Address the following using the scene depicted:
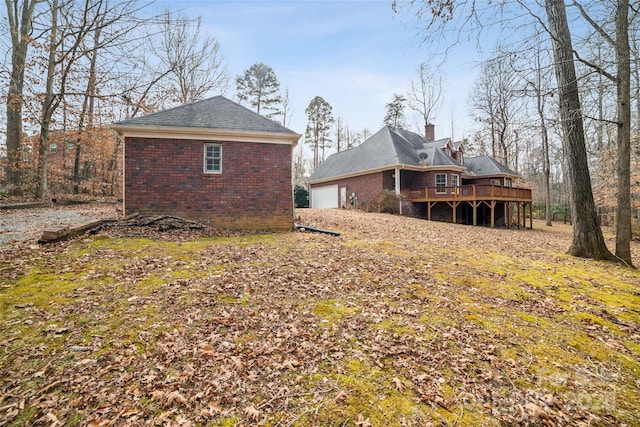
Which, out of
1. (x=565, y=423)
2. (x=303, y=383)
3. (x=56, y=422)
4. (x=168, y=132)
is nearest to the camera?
(x=56, y=422)

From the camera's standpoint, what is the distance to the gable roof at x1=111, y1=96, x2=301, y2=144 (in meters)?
9.84

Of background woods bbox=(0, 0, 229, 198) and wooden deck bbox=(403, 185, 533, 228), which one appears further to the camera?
wooden deck bbox=(403, 185, 533, 228)

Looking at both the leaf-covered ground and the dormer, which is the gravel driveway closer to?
the leaf-covered ground

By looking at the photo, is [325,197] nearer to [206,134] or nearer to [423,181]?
[423,181]

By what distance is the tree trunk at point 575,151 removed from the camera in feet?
25.1

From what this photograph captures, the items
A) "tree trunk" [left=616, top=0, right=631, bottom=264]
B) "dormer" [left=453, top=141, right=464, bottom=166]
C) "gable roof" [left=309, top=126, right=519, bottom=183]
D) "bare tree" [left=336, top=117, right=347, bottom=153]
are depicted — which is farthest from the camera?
"bare tree" [left=336, top=117, right=347, bottom=153]

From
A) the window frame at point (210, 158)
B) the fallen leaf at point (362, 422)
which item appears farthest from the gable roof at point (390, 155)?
the fallen leaf at point (362, 422)

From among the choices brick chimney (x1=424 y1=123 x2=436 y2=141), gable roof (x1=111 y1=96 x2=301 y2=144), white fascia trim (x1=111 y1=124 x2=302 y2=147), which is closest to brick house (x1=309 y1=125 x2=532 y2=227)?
brick chimney (x1=424 y1=123 x2=436 y2=141)

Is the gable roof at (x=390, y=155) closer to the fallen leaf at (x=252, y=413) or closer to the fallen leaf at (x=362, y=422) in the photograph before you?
the fallen leaf at (x=362, y=422)

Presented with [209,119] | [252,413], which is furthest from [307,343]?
[209,119]

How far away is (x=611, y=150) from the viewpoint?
17906 millimetres

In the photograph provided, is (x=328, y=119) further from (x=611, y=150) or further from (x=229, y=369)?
(x=229, y=369)

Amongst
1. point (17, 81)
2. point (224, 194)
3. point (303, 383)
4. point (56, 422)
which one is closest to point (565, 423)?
point (303, 383)

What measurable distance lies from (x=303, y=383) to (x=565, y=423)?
2.41m
